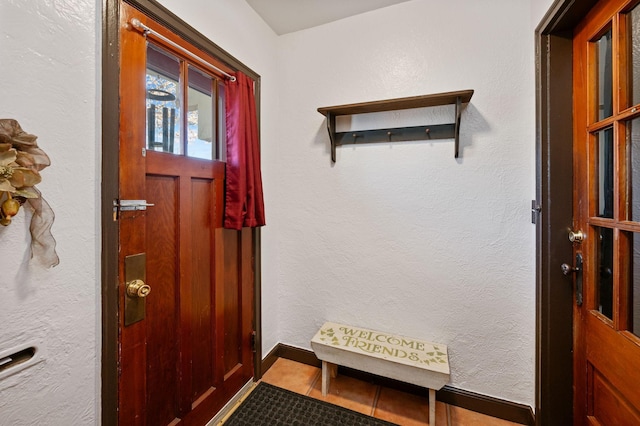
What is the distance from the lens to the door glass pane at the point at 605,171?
1.05 meters

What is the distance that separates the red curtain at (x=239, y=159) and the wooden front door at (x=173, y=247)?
0.18 feet

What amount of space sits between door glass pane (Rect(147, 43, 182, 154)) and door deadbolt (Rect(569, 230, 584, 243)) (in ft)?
6.21

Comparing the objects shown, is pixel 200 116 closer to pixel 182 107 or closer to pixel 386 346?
pixel 182 107

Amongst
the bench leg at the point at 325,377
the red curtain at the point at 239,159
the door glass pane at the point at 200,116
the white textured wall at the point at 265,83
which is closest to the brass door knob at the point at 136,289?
the red curtain at the point at 239,159

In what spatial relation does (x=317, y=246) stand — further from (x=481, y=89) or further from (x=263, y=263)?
(x=481, y=89)

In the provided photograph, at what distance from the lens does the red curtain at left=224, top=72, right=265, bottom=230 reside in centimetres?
155

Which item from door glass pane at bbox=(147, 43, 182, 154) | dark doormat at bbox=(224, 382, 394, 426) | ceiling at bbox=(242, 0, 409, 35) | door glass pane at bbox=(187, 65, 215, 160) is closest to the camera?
door glass pane at bbox=(147, 43, 182, 154)

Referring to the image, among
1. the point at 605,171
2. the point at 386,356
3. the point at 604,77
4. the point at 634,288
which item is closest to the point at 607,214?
the point at 605,171

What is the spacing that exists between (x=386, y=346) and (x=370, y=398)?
14.3 inches

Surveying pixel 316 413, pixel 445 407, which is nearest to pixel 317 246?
pixel 316 413

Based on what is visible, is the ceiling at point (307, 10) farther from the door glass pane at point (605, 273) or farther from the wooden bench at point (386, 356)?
the wooden bench at point (386, 356)

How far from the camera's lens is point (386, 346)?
1655 mm

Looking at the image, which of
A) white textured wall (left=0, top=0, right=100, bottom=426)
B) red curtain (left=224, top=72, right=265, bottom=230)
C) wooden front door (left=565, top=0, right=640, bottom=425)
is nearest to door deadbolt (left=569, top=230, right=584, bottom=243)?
wooden front door (left=565, top=0, right=640, bottom=425)

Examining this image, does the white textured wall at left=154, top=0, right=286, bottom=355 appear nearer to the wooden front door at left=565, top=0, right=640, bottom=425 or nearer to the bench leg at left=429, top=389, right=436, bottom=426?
the bench leg at left=429, top=389, right=436, bottom=426
